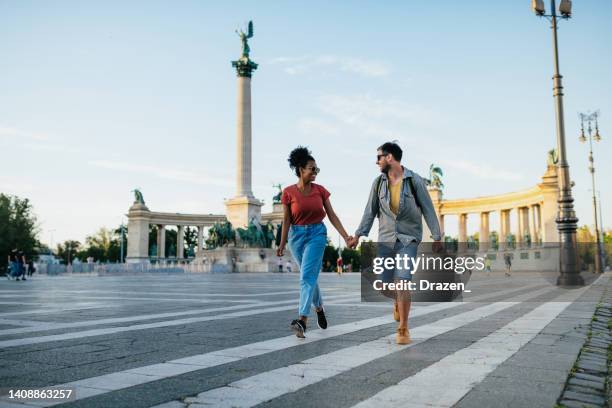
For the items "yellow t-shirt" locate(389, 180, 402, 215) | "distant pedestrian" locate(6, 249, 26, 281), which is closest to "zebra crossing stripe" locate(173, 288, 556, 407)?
"yellow t-shirt" locate(389, 180, 402, 215)

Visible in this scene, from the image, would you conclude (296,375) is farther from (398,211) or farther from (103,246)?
(103,246)

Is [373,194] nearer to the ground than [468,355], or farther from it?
farther from it

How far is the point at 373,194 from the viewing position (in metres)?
6.34

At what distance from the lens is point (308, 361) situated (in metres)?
4.63

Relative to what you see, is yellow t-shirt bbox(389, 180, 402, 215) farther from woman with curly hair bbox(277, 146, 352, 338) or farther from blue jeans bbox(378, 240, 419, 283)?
woman with curly hair bbox(277, 146, 352, 338)

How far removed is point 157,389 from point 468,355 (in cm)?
269

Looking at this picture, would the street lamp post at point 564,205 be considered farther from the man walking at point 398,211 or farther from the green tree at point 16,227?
the green tree at point 16,227

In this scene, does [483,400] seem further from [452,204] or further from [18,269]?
[452,204]

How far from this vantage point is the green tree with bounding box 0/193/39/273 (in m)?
60.0

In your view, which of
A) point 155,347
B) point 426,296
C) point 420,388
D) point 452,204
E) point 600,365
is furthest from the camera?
point 452,204

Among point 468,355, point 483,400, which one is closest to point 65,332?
point 468,355

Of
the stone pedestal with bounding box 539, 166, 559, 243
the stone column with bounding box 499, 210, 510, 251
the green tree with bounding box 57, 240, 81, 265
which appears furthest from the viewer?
the green tree with bounding box 57, 240, 81, 265

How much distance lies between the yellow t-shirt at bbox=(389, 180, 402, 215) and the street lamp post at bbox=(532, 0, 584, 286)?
12481 millimetres

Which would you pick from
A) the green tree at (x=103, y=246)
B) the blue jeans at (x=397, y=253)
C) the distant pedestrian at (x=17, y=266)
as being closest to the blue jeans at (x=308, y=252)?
the blue jeans at (x=397, y=253)
